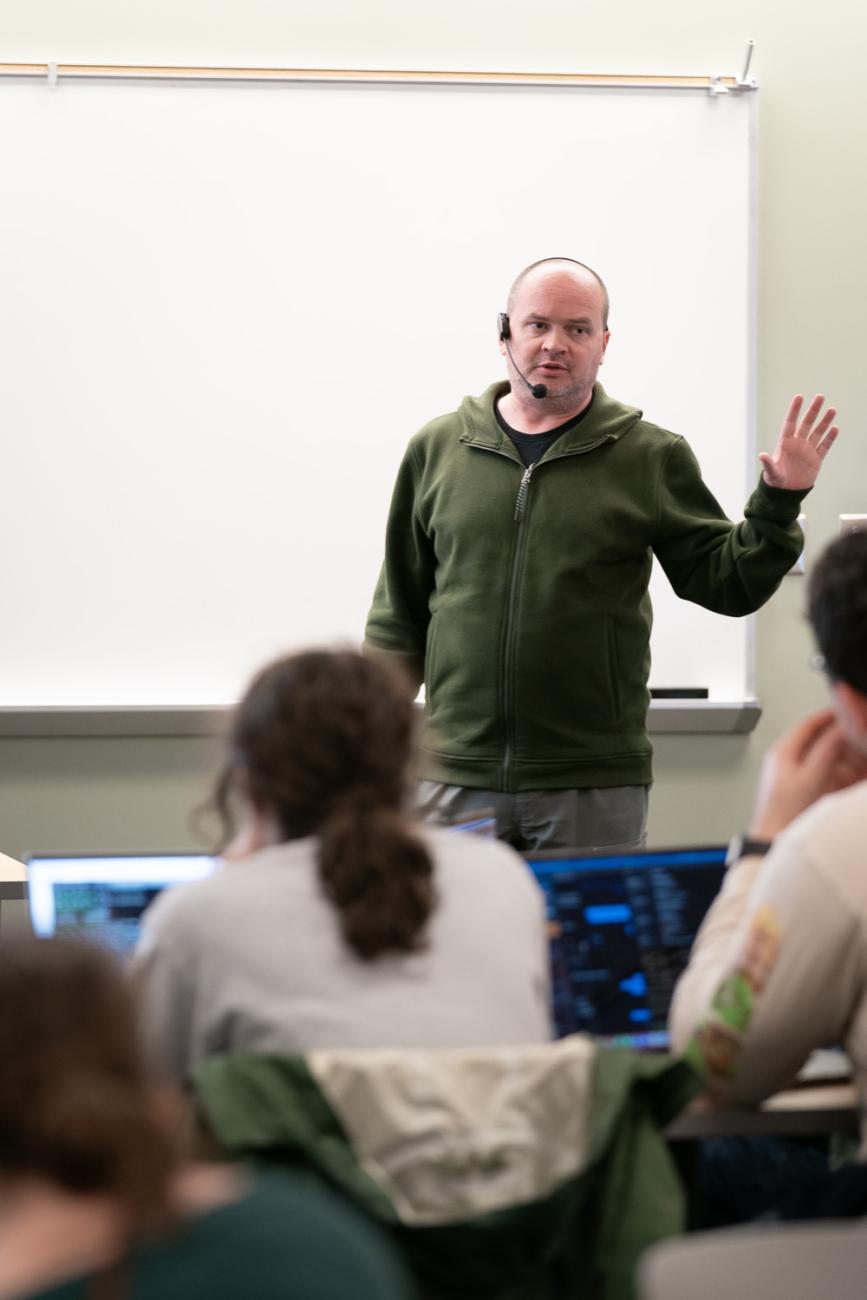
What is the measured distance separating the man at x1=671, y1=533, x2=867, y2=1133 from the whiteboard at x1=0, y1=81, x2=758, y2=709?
8.06 ft

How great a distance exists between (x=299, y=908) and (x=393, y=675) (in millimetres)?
301

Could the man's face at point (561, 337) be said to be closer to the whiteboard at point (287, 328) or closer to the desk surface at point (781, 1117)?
the whiteboard at point (287, 328)

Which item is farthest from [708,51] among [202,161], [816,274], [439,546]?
[439,546]

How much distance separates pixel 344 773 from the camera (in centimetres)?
157

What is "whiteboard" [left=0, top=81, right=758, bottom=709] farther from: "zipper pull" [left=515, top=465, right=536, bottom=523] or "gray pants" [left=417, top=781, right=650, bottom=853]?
"gray pants" [left=417, top=781, right=650, bottom=853]

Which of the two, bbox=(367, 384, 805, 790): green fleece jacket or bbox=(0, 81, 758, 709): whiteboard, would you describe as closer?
bbox=(367, 384, 805, 790): green fleece jacket

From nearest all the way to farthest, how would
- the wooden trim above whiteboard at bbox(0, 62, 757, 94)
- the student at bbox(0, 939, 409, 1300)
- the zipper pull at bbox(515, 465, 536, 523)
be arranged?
the student at bbox(0, 939, 409, 1300), the zipper pull at bbox(515, 465, 536, 523), the wooden trim above whiteboard at bbox(0, 62, 757, 94)

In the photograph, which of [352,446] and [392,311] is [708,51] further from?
[352,446]

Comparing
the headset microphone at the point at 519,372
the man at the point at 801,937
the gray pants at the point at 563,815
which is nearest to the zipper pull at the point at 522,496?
the headset microphone at the point at 519,372

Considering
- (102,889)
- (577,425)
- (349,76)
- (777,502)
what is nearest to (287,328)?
(349,76)

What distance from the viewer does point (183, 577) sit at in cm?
414

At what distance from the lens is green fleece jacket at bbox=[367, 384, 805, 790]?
3082 mm

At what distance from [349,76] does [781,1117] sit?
3.11 m

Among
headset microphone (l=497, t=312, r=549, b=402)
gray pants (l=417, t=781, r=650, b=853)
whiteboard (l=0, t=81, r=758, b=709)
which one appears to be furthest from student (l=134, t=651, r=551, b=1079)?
whiteboard (l=0, t=81, r=758, b=709)
